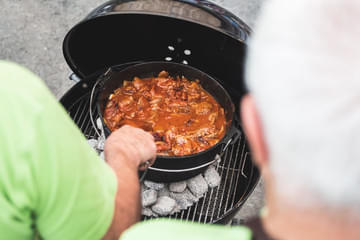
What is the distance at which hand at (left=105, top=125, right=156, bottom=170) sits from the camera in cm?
157

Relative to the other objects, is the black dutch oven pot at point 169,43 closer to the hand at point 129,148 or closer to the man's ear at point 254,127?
the hand at point 129,148

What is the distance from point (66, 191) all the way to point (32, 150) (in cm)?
16

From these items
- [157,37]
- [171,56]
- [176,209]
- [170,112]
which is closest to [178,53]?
[171,56]

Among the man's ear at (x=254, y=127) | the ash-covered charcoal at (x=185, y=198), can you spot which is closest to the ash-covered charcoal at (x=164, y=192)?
the ash-covered charcoal at (x=185, y=198)

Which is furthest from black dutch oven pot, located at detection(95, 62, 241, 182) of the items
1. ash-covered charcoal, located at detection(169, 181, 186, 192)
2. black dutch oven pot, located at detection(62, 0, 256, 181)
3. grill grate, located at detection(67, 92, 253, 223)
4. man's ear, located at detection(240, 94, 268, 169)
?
man's ear, located at detection(240, 94, 268, 169)

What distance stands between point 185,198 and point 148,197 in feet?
0.73

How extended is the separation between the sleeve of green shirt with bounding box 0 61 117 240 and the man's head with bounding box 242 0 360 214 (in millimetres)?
549

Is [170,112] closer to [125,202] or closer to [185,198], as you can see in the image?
[185,198]

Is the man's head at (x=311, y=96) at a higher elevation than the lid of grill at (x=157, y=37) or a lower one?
higher

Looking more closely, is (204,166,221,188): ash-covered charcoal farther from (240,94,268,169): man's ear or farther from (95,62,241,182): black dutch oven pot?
(240,94,268,169): man's ear

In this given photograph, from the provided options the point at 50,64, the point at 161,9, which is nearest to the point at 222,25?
the point at 161,9

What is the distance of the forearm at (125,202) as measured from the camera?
1.40m

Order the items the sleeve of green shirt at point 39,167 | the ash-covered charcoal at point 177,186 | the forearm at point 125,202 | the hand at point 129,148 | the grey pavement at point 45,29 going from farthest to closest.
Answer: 1. the grey pavement at point 45,29
2. the ash-covered charcoal at point 177,186
3. the hand at point 129,148
4. the forearm at point 125,202
5. the sleeve of green shirt at point 39,167

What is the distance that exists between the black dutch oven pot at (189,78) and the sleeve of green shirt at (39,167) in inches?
29.5
